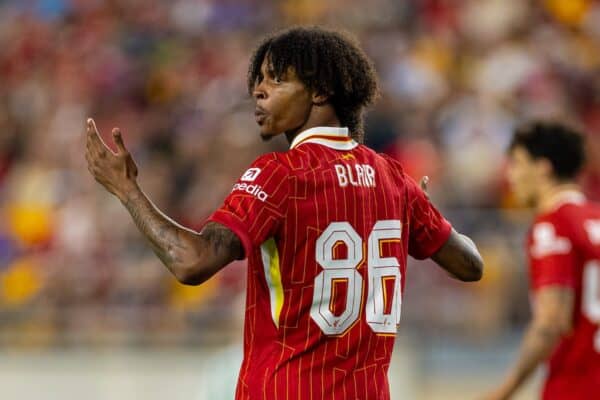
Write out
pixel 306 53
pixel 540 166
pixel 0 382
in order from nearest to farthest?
pixel 306 53 < pixel 540 166 < pixel 0 382

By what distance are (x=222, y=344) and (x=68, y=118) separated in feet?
13.8

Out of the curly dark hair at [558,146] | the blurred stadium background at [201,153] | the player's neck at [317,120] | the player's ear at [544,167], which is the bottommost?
the player's neck at [317,120]

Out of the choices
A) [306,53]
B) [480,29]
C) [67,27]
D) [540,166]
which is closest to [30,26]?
[67,27]

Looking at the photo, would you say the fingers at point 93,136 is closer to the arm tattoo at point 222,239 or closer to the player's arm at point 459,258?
the arm tattoo at point 222,239

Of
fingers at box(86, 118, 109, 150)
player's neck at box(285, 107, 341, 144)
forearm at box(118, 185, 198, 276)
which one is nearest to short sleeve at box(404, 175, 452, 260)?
player's neck at box(285, 107, 341, 144)

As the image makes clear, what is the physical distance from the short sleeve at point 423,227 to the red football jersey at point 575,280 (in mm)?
1829

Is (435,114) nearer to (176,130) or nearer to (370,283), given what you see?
(176,130)

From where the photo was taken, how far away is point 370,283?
4.39 meters

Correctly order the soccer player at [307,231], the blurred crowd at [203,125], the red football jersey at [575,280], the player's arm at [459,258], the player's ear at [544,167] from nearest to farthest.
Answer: the soccer player at [307,231], the player's arm at [459,258], the red football jersey at [575,280], the player's ear at [544,167], the blurred crowd at [203,125]

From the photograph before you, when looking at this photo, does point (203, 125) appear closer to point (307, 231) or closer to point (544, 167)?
Answer: point (544, 167)

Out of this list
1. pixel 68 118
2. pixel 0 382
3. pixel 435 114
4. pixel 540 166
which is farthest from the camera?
pixel 68 118

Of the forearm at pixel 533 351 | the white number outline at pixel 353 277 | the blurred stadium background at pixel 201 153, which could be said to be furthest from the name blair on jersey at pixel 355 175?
the blurred stadium background at pixel 201 153

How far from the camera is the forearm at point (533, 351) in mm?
6395

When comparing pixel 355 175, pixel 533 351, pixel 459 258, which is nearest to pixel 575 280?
pixel 533 351
